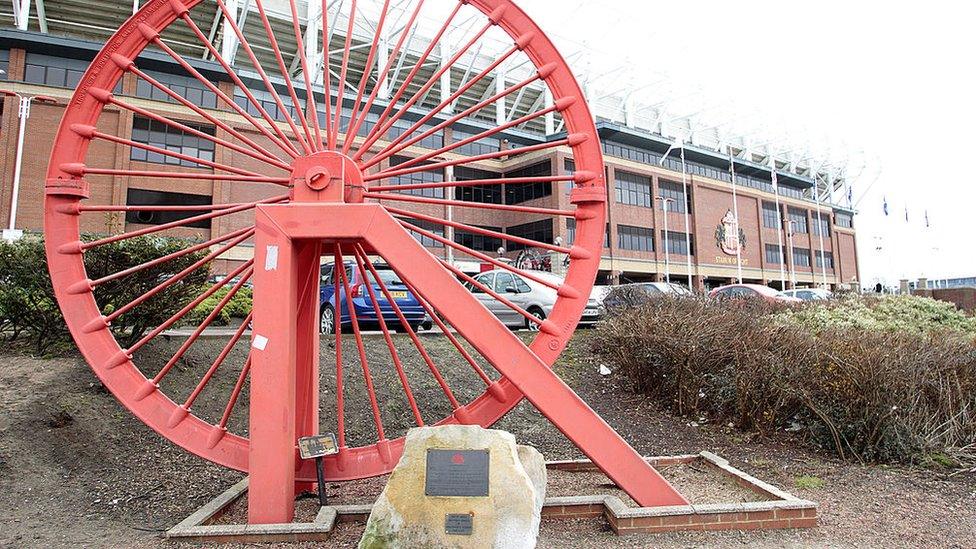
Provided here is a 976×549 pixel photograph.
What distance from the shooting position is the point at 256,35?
36.8 m

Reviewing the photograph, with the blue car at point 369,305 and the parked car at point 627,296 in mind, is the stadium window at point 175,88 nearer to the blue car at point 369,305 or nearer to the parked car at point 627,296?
the blue car at point 369,305

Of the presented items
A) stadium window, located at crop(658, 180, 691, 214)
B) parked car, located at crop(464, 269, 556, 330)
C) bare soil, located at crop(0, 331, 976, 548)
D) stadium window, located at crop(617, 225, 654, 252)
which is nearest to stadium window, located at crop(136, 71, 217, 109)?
parked car, located at crop(464, 269, 556, 330)

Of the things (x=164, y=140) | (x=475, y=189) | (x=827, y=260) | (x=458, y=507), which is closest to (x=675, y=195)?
(x=475, y=189)

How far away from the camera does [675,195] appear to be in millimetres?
49281

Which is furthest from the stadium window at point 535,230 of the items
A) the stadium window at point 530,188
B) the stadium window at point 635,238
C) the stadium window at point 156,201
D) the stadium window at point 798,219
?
the stadium window at point 798,219

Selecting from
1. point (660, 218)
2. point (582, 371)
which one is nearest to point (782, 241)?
point (660, 218)

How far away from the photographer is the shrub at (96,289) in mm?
7191

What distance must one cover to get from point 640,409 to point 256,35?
1446 inches

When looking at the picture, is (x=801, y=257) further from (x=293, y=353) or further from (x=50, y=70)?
(x=293, y=353)

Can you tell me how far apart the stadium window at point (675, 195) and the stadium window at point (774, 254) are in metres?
11.0

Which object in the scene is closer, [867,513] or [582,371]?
[867,513]

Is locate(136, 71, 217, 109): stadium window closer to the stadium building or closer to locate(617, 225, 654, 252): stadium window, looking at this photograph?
the stadium building

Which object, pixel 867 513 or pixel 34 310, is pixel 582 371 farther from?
pixel 34 310

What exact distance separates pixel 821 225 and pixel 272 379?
67283 mm
